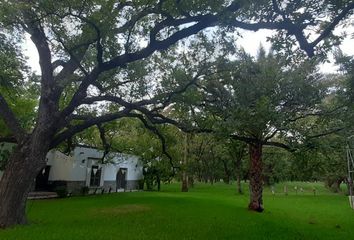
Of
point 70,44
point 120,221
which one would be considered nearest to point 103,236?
point 120,221

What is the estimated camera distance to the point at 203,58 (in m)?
14.7

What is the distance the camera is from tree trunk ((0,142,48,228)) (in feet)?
35.9

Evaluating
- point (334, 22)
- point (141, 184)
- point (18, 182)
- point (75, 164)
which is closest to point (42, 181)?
point (75, 164)

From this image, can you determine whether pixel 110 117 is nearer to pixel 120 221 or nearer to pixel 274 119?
pixel 120 221

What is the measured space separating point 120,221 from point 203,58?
7.88m

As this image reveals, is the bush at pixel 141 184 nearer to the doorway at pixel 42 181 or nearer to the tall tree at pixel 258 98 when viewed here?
the doorway at pixel 42 181

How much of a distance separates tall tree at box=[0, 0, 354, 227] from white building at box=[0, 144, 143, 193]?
15.3m

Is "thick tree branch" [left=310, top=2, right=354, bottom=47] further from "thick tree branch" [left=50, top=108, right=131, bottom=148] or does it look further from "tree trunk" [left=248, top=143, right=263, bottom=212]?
"tree trunk" [left=248, top=143, right=263, bottom=212]

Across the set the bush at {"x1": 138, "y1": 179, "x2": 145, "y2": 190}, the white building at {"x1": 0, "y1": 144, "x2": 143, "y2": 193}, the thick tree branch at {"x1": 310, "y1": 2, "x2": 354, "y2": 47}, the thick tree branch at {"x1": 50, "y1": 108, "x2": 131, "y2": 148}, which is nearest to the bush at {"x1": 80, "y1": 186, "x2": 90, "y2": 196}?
the white building at {"x1": 0, "y1": 144, "x2": 143, "y2": 193}

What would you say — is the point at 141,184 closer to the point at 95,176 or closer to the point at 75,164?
the point at 95,176

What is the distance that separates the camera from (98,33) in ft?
33.4

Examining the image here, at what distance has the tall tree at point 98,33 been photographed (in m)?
8.69

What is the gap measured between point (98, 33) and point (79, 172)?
2155 centimetres

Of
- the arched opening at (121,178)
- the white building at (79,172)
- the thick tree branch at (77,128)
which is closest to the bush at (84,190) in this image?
the white building at (79,172)
